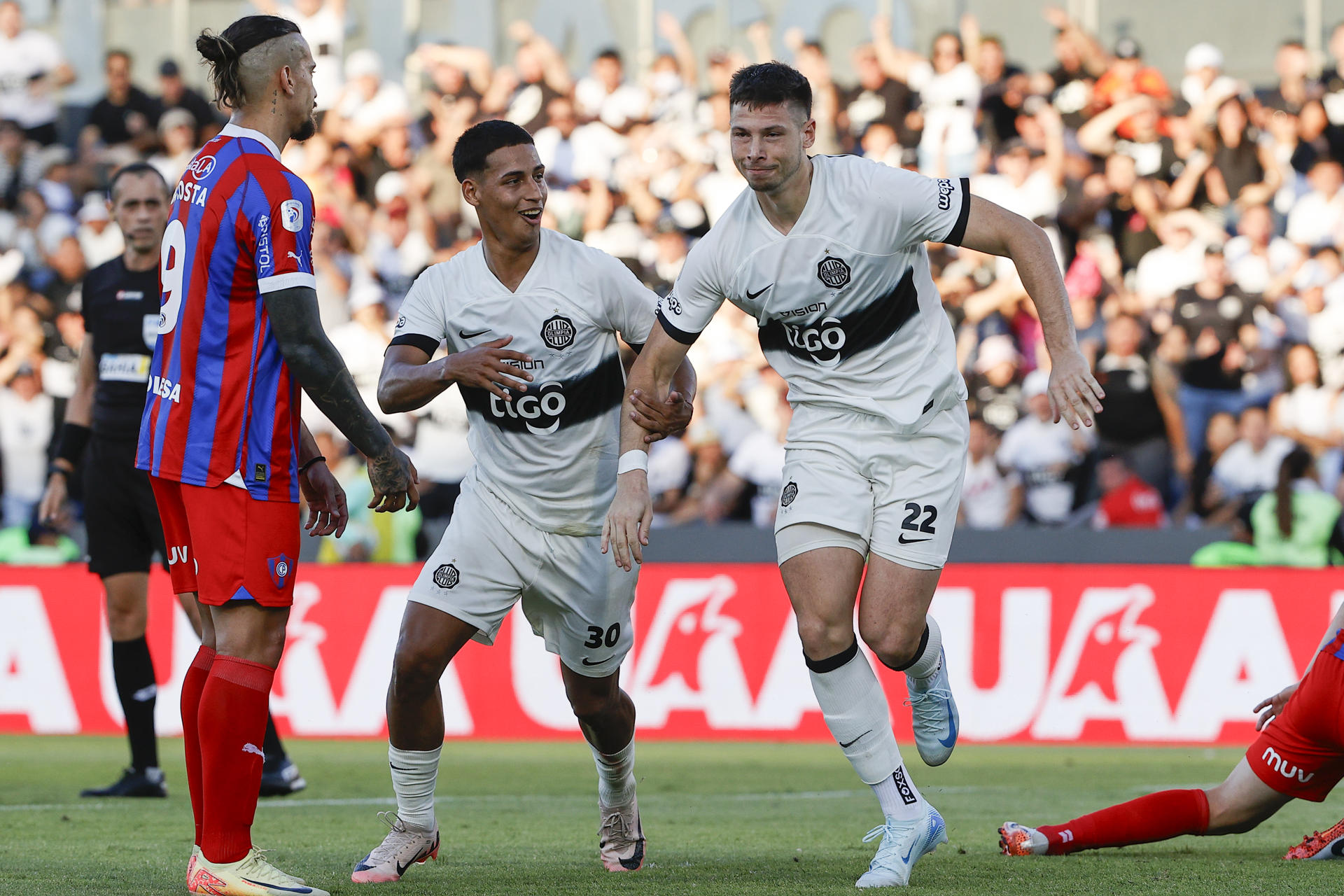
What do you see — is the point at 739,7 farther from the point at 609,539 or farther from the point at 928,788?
the point at 609,539

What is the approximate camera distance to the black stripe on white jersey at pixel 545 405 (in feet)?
19.8

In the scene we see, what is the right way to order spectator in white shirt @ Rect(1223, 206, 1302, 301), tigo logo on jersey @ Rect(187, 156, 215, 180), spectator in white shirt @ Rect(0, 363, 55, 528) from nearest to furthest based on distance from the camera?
tigo logo on jersey @ Rect(187, 156, 215, 180), spectator in white shirt @ Rect(1223, 206, 1302, 301), spectator in white shirt @ Rect(0, 363, 55, 528)

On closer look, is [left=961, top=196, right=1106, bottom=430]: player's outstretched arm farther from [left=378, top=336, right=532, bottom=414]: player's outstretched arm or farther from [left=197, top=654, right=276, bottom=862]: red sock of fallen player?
[left=197, top=654, right=276, bottom=862]: red sock of fallen player

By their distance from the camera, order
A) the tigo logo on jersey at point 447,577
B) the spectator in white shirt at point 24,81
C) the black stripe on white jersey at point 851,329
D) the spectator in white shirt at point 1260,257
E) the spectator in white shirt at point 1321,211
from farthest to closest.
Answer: the spectator in white shirt at point 24,81, the spectator in white shirt at point 1321,211, the spectator in white shirt at point 1260,257, the tigo logo on jersey at point 447,577, the black stripe on white jersey at point 851,329

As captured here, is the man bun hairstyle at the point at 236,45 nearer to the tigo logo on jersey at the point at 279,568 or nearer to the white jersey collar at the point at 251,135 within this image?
the white jersey collar at the point at 251,135

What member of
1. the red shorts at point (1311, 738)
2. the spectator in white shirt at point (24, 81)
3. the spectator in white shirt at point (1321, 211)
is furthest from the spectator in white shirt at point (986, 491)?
the spectator in white shirt at point (24, 81)

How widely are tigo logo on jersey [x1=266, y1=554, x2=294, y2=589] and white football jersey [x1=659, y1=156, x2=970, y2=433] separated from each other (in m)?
1.64

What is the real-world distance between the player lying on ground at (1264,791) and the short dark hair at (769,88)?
2.61 meters

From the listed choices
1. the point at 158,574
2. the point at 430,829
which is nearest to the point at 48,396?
the point at 158,574

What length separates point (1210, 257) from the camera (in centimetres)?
1441

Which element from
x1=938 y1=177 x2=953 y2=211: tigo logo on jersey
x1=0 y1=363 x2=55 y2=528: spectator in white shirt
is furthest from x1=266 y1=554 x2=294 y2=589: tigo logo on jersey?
x1=0 y1=363 x2=55 y2=528: spectator in white shirt

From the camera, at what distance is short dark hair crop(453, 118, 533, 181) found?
5.93m

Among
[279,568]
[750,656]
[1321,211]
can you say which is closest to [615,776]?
[279,568]

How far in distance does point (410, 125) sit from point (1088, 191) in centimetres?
750
